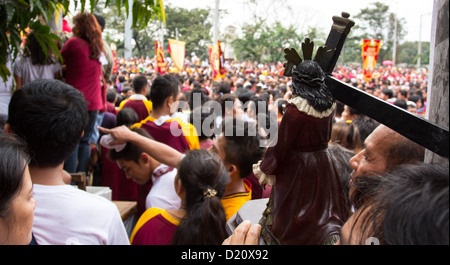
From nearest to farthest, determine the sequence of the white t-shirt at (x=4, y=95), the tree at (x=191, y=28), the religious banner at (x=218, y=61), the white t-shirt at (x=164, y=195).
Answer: the white t-shirt at (x=164, y=195) < the white t-shirt at (x=4, y=95) < the religious banner at (x=218, y=61) < the tree at (x=191, y=28)

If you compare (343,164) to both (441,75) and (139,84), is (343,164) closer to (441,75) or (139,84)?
(441,75)

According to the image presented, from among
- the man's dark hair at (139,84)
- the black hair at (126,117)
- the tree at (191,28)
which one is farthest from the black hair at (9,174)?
the tree at (191,28)

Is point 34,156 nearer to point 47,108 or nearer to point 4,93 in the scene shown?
point 47,108

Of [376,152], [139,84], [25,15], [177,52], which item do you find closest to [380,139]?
[376,152]

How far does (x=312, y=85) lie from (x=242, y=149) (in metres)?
1.23

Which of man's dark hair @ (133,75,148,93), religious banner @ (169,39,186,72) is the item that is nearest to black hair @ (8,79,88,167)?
man's dark hair @ (133,75,148,93)

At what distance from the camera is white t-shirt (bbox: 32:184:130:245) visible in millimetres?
1576

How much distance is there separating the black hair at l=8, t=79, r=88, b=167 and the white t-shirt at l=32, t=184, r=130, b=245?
0.15 metres

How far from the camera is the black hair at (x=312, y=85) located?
1285mm

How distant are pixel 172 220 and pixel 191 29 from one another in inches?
1315

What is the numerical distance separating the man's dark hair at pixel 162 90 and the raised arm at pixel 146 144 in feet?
4.02

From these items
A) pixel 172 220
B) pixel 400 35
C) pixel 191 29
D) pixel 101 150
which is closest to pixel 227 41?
pixel 191 29

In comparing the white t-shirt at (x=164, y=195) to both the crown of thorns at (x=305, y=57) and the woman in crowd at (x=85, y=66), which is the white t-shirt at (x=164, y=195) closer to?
the woman in crowd at (x=85, y=66)

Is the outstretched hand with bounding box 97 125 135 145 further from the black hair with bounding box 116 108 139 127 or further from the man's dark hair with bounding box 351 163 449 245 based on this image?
the man's dark hair with bounding box 351 163 449 245
